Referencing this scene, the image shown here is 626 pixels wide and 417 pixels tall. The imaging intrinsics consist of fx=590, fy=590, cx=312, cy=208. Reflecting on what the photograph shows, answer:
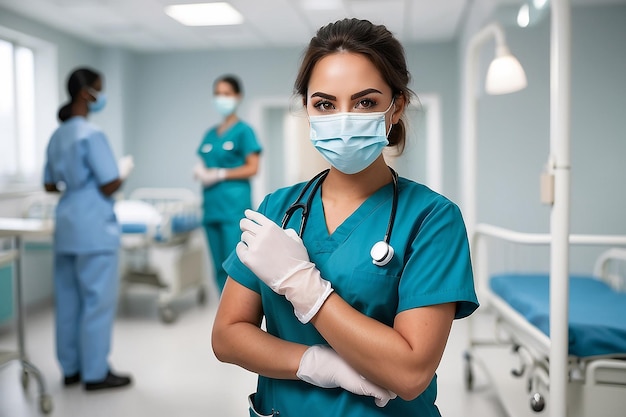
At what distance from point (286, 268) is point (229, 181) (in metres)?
2.44

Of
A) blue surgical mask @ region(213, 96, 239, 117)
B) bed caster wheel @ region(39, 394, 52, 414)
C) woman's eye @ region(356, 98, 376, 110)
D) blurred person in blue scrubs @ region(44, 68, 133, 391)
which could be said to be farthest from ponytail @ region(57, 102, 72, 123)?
woman's eye @ region(356, 98, 376, 110)

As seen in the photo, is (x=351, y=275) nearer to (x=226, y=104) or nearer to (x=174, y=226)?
(x=226, y=104)

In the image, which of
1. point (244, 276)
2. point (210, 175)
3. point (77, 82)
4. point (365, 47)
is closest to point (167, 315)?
point (210, 175)

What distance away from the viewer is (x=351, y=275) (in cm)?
89

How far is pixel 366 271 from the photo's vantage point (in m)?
0.89

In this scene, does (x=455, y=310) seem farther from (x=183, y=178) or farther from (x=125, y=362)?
(x=183, y=178)

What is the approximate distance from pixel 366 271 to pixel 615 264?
81.1 inches

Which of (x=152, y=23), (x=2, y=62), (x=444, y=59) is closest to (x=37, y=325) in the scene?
(x=2, y=62)

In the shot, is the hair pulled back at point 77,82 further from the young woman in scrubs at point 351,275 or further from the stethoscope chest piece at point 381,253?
the stethoscope chest piece at point 381,253

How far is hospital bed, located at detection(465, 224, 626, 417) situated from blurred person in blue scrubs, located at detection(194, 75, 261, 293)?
1317 millimetres

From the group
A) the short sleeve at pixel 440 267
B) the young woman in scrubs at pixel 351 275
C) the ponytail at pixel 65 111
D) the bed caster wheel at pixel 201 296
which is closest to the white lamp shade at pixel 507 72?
the young woman in scrubs at pixel 351 275

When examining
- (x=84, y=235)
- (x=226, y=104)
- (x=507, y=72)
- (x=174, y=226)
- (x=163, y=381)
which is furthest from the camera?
(x=174, y=226)

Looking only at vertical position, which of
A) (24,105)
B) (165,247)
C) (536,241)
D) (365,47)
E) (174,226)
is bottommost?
(165,247)

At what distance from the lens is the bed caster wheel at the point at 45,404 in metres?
2.27
